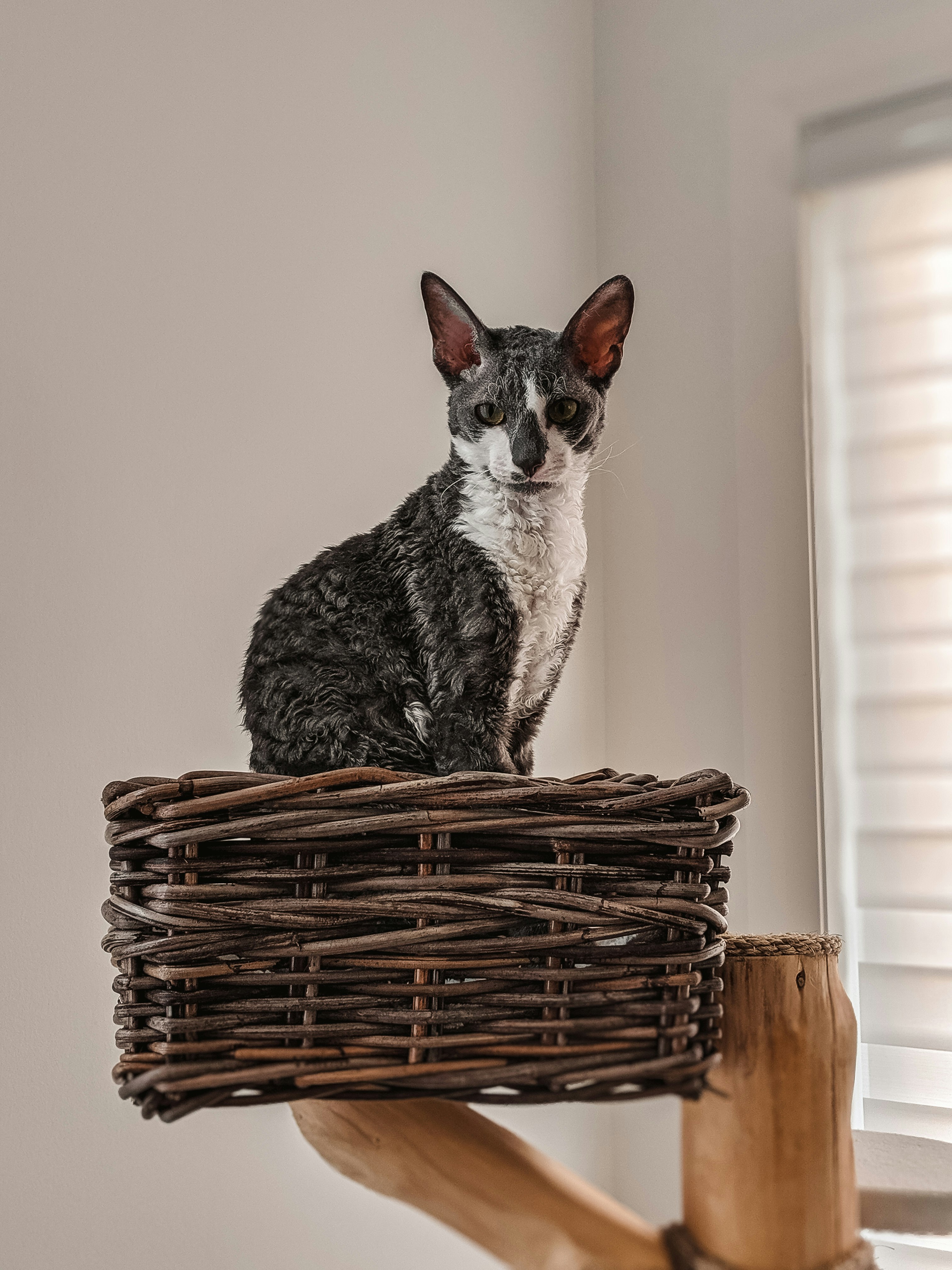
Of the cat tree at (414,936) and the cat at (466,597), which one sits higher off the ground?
the cat at (466,597)

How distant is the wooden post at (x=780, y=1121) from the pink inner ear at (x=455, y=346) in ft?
1.48

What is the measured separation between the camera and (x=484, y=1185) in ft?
2.04

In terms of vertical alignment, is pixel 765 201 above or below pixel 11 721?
above

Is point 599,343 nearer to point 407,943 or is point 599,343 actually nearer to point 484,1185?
point 407,943

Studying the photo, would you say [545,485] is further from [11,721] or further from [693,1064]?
[11,721]

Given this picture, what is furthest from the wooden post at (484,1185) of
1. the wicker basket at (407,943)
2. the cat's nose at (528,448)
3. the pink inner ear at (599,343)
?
the pink inner ear at (599,343)

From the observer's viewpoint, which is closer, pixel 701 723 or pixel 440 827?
pixel 440 827

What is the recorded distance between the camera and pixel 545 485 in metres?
0.77

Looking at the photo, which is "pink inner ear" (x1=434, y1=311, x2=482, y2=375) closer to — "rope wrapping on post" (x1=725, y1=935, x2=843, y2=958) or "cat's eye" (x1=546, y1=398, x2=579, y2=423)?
"cat's eye" (x1=546, y1=398, x2=579, y2=423)

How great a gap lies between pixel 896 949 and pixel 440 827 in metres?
1.09

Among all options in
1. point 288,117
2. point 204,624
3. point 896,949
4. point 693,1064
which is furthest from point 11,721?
point 896,949

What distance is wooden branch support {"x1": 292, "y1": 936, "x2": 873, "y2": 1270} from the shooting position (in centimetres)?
61

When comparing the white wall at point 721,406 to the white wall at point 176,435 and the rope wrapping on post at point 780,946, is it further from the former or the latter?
the rope wrapping on post at point 780,946

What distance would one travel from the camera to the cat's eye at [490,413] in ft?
2.50
